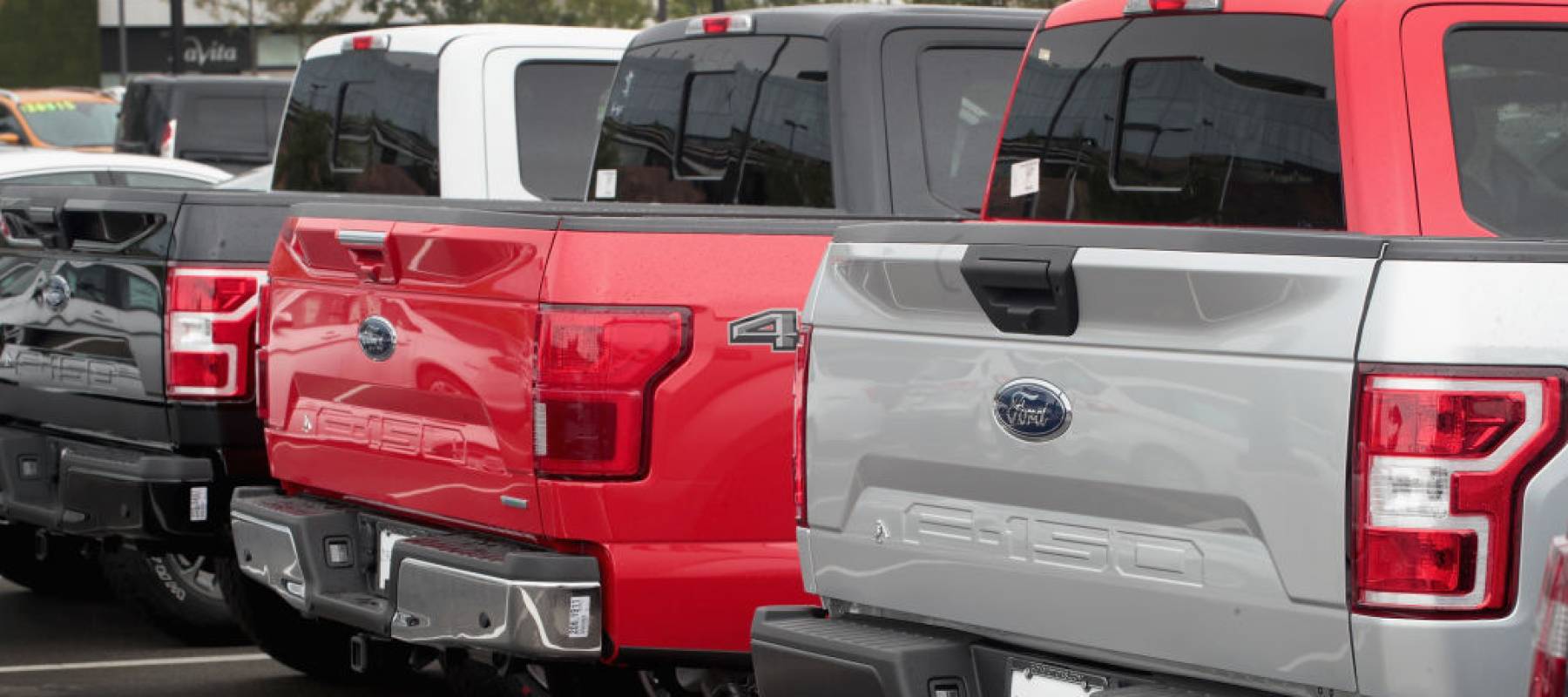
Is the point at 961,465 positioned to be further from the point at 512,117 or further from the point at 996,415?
the point at 512,117

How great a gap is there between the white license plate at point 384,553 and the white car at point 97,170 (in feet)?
17.3

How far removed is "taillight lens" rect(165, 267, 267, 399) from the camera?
709 centimetres

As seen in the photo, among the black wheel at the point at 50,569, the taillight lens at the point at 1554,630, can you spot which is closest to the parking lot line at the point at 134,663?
the black wheel at the point at 50,569

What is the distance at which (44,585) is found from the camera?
9695 millimetres

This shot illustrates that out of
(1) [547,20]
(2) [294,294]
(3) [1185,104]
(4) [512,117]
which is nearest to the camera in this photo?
(3) [1185,104]

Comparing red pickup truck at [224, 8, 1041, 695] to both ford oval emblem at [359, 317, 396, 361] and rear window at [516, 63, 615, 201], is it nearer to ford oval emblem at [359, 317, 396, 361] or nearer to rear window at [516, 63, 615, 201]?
ford oval emblem at [359, 317, 396, 361]

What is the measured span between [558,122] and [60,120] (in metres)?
22.6

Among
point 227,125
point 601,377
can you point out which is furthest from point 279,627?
point 227,125

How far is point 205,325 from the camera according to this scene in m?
7.11

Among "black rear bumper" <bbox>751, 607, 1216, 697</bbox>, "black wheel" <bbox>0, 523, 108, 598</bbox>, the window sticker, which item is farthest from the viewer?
"black wheel" <bbox>0, 523, 108, 598</bbox>

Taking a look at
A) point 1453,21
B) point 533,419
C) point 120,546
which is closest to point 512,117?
point 120,546

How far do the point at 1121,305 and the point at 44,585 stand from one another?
6.97 m

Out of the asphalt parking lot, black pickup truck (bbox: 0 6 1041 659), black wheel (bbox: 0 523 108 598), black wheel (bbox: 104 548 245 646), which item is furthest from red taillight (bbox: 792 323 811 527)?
black wheel (bbox: 0 523 108 598)

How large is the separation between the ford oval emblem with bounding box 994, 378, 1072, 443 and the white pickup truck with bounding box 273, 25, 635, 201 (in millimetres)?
5215
